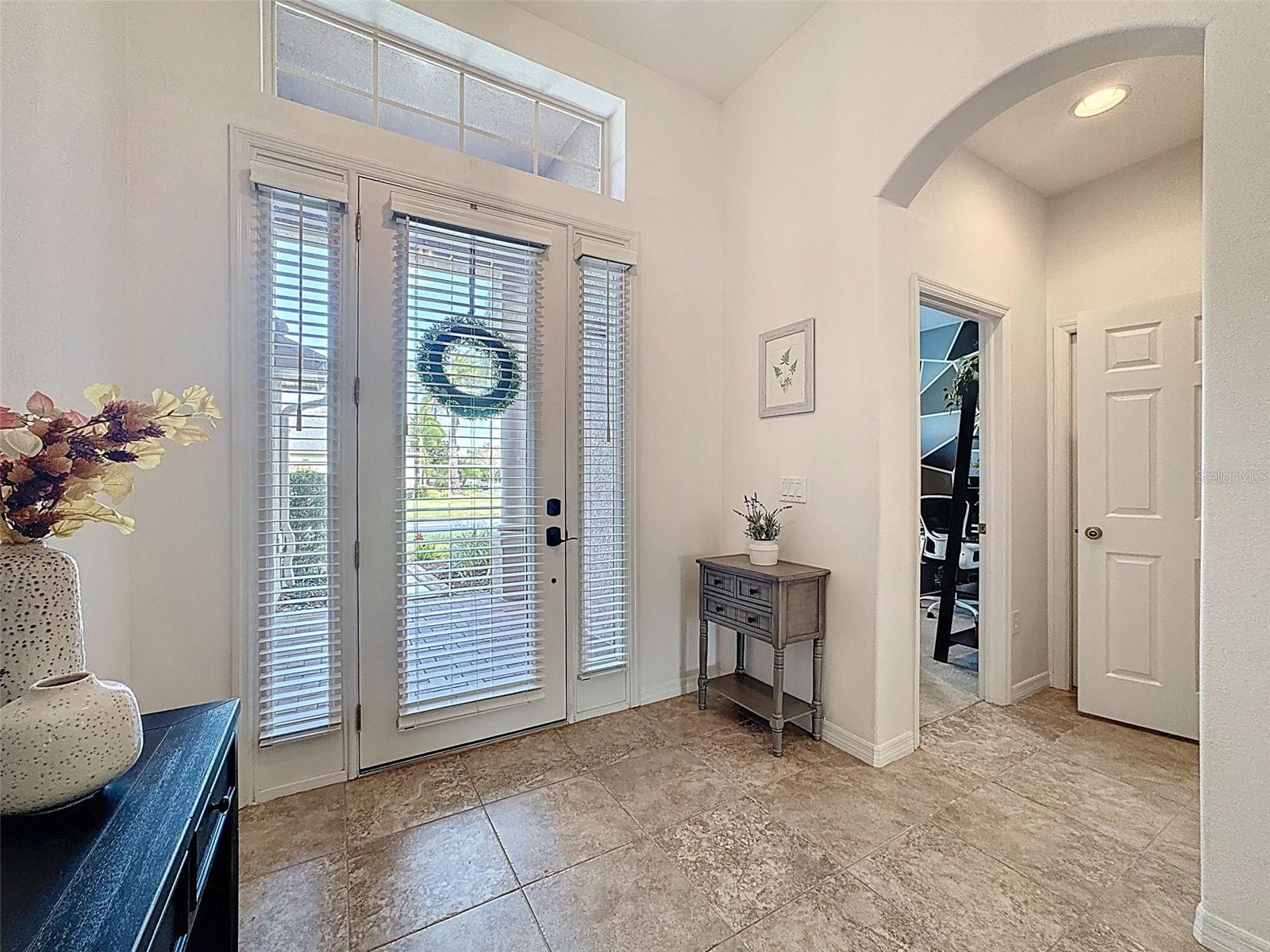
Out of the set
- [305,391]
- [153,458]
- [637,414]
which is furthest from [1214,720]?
[305,391]

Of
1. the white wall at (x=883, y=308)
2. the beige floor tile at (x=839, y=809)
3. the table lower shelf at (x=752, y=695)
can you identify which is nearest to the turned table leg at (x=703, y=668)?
the table lower shelf at (x=752, y=695)

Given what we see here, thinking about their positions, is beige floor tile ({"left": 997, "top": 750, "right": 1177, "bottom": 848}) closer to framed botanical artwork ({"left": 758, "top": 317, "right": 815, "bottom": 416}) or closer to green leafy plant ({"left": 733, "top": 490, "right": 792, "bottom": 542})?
Answer: green leafy plant ({"left": 733, "top": 490, "right": 792, "bottom": 542})


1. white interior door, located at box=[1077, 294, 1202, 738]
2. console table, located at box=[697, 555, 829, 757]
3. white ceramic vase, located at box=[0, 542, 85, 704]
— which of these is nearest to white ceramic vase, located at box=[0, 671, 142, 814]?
white ceramic vase, located at box=[0, 542, 85, 704]

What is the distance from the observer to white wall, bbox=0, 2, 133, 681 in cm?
124

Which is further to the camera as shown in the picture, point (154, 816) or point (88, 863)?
point (154, 816)

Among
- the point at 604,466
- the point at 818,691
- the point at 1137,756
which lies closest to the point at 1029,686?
the point at 1137,756

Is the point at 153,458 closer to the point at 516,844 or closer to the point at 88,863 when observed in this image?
the point at 88,863

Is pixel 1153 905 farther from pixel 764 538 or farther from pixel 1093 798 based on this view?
pixel 764 538

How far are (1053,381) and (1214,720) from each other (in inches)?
90.3

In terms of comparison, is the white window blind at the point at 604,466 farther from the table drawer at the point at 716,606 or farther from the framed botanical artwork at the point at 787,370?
the framed botanical artwork at the point at 787,370

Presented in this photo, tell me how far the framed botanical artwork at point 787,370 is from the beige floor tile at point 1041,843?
5.50 ft

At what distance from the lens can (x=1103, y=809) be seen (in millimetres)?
1972

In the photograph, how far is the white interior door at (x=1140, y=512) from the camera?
254 centimetres

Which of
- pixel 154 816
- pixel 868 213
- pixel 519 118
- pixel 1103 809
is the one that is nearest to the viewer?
pixel 154 816
